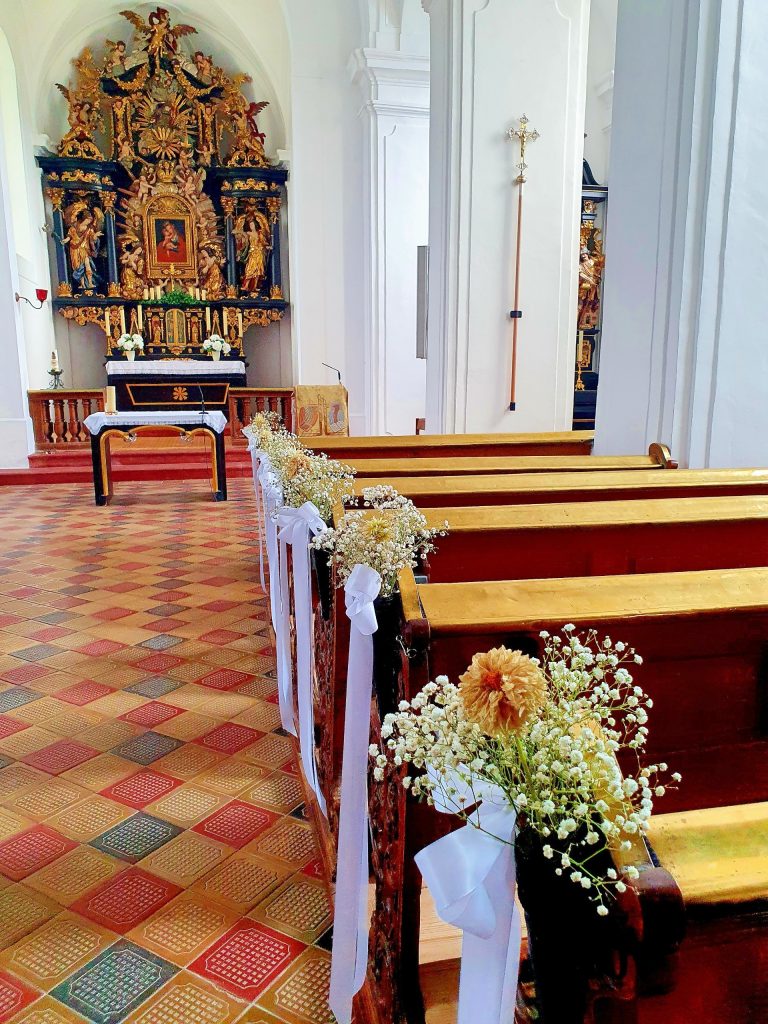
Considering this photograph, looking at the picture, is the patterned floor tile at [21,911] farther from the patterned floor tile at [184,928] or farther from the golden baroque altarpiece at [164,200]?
the golden baroque altarpiece at [164,200]

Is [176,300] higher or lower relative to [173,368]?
higher

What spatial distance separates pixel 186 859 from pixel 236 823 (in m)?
0.19

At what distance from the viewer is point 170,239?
11.9 metres

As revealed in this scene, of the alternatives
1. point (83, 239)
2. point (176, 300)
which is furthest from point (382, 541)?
point (83, 239)

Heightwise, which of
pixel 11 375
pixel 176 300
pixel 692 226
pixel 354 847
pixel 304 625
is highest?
pixel 176 300

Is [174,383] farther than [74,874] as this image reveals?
Yes

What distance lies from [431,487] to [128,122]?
1162 cm

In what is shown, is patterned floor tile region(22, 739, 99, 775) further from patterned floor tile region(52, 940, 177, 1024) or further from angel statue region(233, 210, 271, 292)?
angel statue region(233, 210, 271, 292)

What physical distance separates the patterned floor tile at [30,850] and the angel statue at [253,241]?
10737 millimetres

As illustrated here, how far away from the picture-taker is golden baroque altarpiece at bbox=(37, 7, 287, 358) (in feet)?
36.9

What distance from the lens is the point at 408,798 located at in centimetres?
128

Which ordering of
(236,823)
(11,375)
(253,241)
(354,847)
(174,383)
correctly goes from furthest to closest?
(253,241), (174,383), (11,375), (236,823), (354,847)

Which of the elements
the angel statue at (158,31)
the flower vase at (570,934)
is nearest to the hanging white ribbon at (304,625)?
the flower vase at (570,934)

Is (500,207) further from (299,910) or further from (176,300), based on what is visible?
(176,300)
